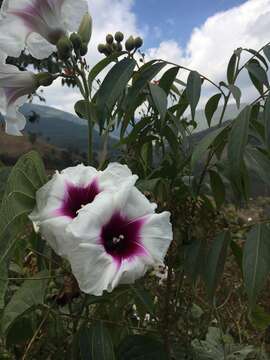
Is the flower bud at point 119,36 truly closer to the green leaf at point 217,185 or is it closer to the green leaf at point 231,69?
the green leaf at point 231,69

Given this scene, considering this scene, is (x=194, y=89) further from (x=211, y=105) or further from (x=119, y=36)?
(x=119, y=36)

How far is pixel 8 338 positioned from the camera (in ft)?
2.83

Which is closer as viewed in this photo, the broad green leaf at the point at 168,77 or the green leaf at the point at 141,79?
the green leaf at the point at 141,79

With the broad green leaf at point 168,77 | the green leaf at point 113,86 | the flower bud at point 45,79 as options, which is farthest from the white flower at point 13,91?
the broad green leaf at point 168,77

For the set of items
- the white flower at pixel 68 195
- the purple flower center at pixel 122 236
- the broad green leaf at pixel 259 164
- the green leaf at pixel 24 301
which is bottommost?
the green leaf at pixel 24 301

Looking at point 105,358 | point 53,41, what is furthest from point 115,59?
point 105,358

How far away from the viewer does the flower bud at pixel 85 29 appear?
0.78 metres

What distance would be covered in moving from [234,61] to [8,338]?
625 millimetres

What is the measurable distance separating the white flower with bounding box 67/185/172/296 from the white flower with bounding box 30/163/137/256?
0.01 m

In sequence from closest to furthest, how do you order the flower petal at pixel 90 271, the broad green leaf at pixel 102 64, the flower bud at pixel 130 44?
the flower petal at pixel 90 271 → the broad green leaf at pixel 102 64 → the flower bud at pixel 130 44

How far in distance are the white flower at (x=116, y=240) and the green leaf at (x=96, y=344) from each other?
0.17 metres

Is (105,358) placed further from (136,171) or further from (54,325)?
(136,171)

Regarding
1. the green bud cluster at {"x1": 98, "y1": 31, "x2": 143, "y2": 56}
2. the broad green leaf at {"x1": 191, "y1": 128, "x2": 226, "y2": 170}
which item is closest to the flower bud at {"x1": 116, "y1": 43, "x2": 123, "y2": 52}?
the green bud cluster at {"x1": 98, "y1": 31, "x2": 143, "y2": 56}

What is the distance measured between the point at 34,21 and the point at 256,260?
19.4 inches
